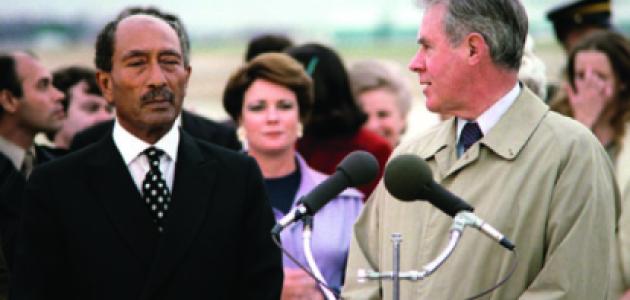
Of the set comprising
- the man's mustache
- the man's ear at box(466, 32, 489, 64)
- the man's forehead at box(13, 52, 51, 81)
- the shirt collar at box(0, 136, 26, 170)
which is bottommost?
the shirt collar at box(0, 136, 26, 170)

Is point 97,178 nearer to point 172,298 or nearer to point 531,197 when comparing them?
point 172,298

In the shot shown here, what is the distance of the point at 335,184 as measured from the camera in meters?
3.33

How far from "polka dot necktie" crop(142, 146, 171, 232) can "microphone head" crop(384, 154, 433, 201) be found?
105cm

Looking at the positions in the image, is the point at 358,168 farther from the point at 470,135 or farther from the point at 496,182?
the point at 470,135

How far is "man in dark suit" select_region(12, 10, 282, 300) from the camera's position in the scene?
391cm

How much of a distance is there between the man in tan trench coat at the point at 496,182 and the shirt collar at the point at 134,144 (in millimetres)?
675

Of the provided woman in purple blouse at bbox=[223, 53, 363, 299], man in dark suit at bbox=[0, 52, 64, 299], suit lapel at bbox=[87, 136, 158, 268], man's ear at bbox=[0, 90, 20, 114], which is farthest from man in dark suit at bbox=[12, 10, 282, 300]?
man's ear at bbox=[0, 90, 20, 114]

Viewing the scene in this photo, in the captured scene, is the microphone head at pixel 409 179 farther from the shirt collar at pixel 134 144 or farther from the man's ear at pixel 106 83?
the man's ear at pixel 106 83

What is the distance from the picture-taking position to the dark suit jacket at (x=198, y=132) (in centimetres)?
590

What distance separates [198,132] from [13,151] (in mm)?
859

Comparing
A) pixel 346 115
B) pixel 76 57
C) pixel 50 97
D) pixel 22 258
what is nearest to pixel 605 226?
pixel 22 258

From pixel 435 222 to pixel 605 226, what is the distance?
0.50 metres

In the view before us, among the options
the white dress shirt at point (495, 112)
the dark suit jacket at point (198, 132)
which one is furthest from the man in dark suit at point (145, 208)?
the dark suit jacket at point (198, 132)

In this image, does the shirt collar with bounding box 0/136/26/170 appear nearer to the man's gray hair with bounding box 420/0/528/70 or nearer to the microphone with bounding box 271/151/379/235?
the man's gray hair with bounding box 420/0/528/70
